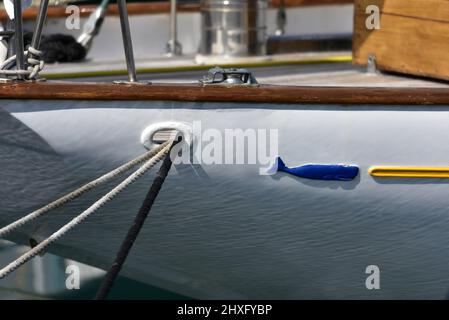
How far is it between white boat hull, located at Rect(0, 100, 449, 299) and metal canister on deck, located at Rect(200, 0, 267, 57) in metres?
1.91

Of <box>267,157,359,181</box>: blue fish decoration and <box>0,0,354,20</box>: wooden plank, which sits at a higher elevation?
<box>0,0,354,20</box>: wooden plank

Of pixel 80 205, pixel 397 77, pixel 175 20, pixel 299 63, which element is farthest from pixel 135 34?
pixel 80 205

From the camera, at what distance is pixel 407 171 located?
452 cm

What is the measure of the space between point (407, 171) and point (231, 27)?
2149mm

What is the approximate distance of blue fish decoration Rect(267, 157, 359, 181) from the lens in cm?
449

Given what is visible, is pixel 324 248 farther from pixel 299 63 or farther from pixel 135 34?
pixel 135 34

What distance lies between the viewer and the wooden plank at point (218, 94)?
435 cm

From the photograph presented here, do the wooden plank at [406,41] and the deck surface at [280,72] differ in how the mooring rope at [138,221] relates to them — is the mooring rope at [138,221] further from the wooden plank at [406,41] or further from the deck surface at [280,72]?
the wooden plank at [406,41]

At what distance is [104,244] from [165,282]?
0.43m

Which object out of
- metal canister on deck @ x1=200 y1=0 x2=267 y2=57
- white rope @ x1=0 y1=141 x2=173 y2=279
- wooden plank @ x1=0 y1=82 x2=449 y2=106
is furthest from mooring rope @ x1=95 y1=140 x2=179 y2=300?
metal canister on deck @ x1=200 y1=0 x2=267 y2=57

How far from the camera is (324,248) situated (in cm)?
470

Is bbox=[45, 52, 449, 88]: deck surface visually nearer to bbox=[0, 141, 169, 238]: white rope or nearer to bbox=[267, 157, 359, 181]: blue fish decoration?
bbox=[267, 157, 359, 181]: blue fish decoration

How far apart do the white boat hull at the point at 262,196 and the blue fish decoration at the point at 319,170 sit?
0.10ft

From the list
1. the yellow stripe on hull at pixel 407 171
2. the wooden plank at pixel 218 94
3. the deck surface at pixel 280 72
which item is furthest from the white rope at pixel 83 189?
the deck surface at pixel 280 72
